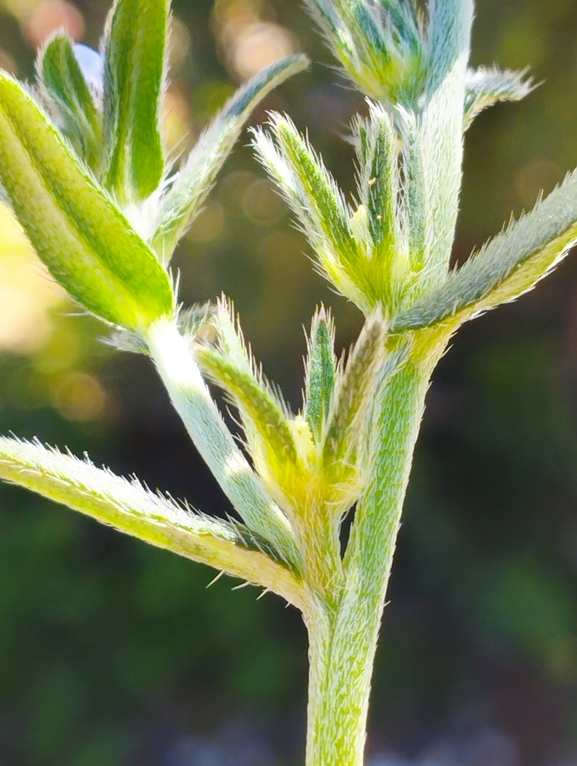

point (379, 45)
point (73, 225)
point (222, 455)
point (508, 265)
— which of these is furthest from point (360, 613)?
point (379, 45)

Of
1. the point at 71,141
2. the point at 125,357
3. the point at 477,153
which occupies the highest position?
the point at 477,153

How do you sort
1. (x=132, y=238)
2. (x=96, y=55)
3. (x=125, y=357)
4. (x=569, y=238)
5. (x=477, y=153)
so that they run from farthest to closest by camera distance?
1. (x=125, y=357)
2. (x=477, y=153)
3. (x=96, y=55)
4. (x=132, y=238)
5. (x=569, y=238)

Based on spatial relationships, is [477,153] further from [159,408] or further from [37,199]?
[37,199]

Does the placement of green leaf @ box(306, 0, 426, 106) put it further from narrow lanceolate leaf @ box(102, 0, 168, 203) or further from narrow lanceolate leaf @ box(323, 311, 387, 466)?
narrow lanceolate leaf @ box(323, 311, 387, 466)

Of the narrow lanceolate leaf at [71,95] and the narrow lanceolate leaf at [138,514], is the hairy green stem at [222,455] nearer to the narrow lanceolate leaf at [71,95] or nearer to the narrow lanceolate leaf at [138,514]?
the narrow lanceolate leaf at [138,514]

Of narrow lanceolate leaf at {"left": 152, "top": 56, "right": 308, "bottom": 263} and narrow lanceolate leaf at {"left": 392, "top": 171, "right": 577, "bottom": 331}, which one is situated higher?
narrow lanceolate leaf at {"left": 152, "top": 56, "right": 308, "bottom": 263}

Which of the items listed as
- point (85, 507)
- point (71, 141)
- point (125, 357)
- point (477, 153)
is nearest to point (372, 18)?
point (71, 141)

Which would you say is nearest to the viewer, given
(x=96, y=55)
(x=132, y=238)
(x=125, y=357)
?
(x=132, y=238)

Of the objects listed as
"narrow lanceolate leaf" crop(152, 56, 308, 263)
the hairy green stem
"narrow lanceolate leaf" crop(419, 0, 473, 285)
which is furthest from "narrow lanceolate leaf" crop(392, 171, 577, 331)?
"narrow lanceolate leaf" crop(152, 56, 308, 263)
